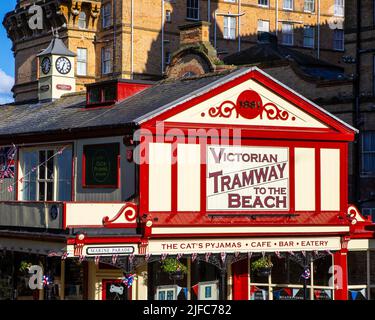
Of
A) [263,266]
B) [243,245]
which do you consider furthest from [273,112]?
[263,266]

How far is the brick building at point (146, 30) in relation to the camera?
227 ft

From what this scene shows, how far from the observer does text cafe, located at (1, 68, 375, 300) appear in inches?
1013

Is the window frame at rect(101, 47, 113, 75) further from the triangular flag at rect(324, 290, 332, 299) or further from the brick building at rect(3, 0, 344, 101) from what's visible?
the triangular flag at rect(324, 290, 332, 299)

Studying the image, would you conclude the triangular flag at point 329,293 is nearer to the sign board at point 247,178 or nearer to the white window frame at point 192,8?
the sign board at point 247,178

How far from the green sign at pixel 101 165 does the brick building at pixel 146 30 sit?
4024 centimetres

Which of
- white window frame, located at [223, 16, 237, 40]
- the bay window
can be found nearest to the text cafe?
the bay window

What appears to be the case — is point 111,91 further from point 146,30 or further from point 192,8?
point 192,8

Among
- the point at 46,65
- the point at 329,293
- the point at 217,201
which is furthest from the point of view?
the point at 46,65

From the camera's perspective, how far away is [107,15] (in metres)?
71.1

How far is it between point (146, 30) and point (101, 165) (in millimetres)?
42947

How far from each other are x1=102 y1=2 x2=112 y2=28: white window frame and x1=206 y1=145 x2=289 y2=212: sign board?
44.4 meters
